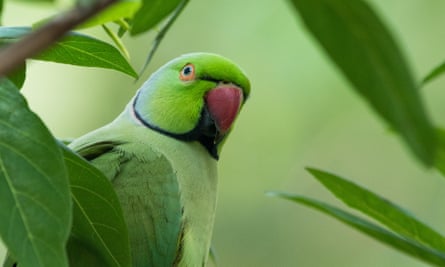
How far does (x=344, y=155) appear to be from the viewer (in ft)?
15.1

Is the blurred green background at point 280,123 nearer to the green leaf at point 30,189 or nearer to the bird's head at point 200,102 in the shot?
the bird's head at point 200,102

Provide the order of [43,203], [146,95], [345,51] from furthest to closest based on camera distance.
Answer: [146,95], [43,203], [345,51]

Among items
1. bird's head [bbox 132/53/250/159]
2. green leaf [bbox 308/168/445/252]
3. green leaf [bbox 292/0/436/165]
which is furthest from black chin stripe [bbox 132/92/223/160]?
green leaf [bbox 292/0/436/165]

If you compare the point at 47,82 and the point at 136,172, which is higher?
the point at 136,172

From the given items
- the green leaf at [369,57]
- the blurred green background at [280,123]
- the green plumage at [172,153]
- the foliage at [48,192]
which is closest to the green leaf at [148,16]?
the foliage at [48,192]

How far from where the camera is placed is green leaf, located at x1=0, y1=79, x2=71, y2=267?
2.43 feet

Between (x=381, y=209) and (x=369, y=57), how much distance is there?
0.49 metres

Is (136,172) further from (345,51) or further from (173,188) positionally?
(345,51)

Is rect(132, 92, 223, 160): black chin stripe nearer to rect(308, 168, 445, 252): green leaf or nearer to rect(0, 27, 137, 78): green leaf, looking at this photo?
rect(0, 27, 137, 78): green leaf

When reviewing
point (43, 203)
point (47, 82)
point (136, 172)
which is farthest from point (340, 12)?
point (47, 82)

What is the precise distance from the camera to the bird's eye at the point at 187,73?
1945 millimetres

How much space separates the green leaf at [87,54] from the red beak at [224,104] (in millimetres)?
853

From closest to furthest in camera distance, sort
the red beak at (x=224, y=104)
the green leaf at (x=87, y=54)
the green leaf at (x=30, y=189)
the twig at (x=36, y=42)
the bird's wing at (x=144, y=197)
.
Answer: the twig at (x=36, y=42)
the green leaf at (x=30, y=189)
the green leaf at (x=87, y=54)
the bird's wing at (x=144, y=197)
the red beak at (x=224, y=104)

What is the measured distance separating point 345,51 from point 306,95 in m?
3.81
